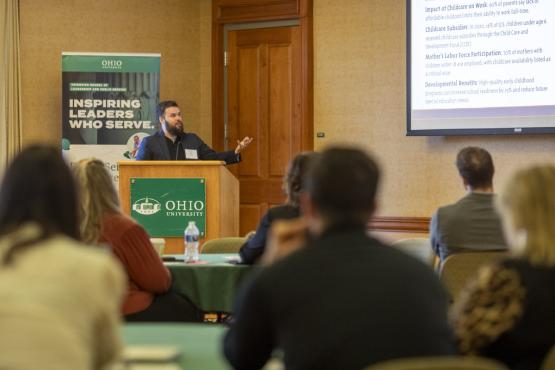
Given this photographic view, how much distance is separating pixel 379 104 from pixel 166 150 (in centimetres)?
217

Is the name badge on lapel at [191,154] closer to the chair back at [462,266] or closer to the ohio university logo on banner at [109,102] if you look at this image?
the ohio university logo on banner at [109,102]

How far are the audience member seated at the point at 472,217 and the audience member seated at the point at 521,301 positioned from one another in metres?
2.17

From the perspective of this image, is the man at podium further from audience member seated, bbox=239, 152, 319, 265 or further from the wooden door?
audience member seated, bbox=239, 152, 319, 265

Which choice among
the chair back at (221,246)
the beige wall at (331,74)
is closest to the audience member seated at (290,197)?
the chair back at (221,246)

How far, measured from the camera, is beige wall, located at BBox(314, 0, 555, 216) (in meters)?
8.40

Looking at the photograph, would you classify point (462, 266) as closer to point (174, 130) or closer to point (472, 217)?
point (472, 217)

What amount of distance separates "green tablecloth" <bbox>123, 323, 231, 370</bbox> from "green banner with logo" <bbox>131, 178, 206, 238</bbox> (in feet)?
12.1

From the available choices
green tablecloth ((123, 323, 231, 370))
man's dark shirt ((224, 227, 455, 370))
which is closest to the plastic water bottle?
green tablecloth ((123, 323, 231, 370))

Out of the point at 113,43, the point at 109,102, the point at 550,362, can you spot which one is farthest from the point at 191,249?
the point at 113,43

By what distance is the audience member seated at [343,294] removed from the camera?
1904 mm

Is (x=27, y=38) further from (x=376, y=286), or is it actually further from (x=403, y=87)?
(x=376, y=286)

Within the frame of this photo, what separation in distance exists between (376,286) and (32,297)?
71 centimetres

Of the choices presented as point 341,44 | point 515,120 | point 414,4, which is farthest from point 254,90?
point 515,120

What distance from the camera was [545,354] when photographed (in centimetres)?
222
